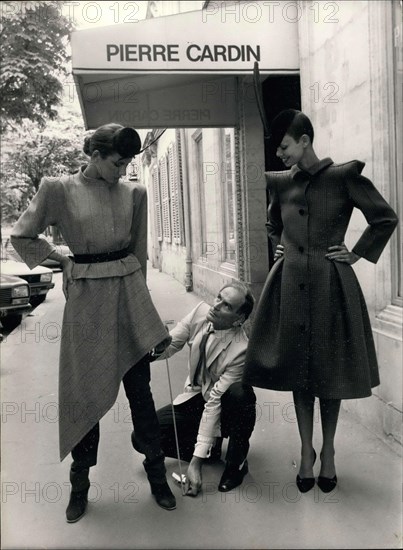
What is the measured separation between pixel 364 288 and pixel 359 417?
2.87 feet

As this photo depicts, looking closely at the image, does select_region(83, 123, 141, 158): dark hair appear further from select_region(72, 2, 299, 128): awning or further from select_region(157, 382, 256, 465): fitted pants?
select_region(72, 2, 299, 128): awning

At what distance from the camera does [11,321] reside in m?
8.02

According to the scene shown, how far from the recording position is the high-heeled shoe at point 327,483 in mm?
2829

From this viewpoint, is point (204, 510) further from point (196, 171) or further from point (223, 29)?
point (196, 171)

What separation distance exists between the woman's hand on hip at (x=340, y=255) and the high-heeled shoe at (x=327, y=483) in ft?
3.63

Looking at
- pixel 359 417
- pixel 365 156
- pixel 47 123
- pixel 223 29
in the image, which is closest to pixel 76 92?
pixel 47 123

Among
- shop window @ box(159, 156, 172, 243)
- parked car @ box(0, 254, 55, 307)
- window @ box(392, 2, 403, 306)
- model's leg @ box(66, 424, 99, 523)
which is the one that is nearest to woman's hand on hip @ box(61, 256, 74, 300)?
model's leg @ box(66, 424, 99, 523)

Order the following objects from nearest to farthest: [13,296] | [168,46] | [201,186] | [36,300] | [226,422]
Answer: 1. [226,422]
2. [168,46]
3. [13,296]
4. [36,300]
5. [201,186]

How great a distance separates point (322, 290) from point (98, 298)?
1.09m

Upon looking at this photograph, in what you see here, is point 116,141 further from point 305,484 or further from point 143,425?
point 305,484

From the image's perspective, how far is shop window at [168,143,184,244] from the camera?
10.5 meters

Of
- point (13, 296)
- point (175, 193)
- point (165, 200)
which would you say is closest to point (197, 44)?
point (13, 296)

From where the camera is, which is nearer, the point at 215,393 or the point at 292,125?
the point at 292,125

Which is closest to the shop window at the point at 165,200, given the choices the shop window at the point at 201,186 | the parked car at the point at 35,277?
the shop window at the point at 201,186
